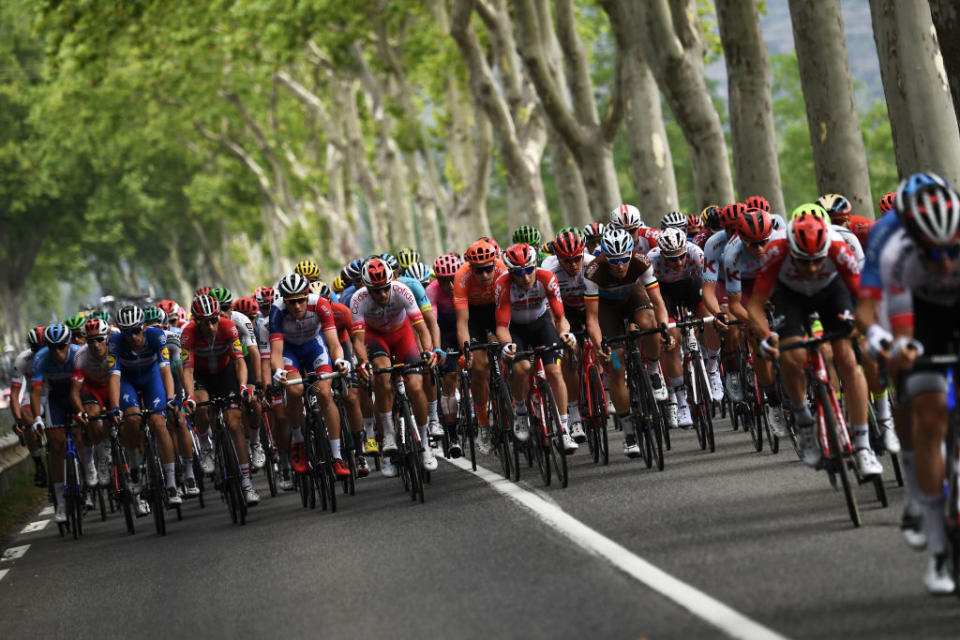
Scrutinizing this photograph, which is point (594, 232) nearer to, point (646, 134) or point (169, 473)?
point (169, 473)

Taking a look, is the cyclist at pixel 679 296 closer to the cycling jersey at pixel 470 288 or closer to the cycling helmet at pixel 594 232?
the cycling helmet at pixel 594 232

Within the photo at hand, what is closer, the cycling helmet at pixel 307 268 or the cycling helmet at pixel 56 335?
the cycling helmet at pixel 56 335

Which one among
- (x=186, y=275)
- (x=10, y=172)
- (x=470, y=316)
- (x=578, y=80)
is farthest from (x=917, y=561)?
(x=186, y=275)

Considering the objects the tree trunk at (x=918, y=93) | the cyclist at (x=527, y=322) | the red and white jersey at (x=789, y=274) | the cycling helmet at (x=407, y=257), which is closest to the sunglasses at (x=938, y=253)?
the red and white jersey at (x=789, y=274)

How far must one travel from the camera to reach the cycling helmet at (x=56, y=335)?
1522cm

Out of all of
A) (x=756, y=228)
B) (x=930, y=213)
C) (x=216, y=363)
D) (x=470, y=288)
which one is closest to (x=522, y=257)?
(x=470, y=288)

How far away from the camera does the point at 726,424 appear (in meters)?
15.9

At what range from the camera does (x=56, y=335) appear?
15.2m

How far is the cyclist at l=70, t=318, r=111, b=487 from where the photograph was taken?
47.9 feet

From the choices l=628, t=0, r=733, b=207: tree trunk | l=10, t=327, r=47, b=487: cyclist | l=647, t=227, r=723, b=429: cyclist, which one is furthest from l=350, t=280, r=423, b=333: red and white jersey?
l=628, t=0, r=733, b=207: tree trunk

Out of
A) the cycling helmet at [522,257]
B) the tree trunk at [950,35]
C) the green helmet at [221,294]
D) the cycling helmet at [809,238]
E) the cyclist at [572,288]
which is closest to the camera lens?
the cycling helmet at [809,238]

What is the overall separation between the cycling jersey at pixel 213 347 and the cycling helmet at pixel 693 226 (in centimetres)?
522

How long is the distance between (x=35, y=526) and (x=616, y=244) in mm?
7226

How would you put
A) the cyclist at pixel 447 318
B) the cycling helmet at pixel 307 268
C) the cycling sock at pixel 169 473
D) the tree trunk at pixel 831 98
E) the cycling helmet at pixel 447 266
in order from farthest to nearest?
the tree trunk at pixel 831 98, the cycling helmet at pixel 307 268, the cycling helmet at pixel 447 266, the cyclist at pixel 447 318, the cycling sock at pixel 169 473
